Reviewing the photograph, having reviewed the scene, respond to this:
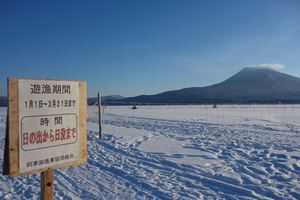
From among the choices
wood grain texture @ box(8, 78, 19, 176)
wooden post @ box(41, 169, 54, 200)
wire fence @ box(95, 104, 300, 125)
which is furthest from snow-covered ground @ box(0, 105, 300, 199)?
wire fence @ box(95, 104, 300, 125)

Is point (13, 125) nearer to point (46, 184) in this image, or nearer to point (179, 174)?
point (46, 184)

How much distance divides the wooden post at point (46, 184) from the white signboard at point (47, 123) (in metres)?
0.11

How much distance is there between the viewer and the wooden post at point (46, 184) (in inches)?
137

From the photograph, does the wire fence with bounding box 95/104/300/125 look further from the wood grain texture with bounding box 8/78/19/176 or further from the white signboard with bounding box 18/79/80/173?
the wood grain texture with bounding box 8/78/19/176

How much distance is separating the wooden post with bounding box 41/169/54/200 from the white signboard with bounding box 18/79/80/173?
110mm

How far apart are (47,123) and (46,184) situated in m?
0.65

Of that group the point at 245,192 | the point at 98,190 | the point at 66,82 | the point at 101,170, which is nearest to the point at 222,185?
the point at 245,192

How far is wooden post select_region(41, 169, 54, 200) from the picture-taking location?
3.47 meters

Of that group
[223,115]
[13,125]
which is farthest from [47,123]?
[223,115]

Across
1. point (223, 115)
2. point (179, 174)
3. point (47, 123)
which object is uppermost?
point (47, 123)

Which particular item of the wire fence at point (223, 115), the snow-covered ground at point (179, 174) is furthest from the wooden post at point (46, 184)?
the wire fence at point (223, 115)

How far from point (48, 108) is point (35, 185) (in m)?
3.50

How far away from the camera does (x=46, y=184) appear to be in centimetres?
350

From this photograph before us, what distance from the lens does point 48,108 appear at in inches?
134
